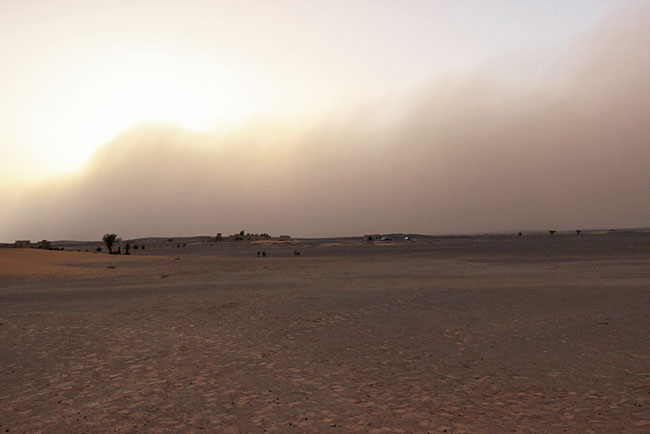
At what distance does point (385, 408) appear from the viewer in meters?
7.78

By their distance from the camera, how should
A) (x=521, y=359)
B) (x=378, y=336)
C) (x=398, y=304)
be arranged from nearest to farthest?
(x=521, y=359), (x=378, y=336), (x=398, y=304)

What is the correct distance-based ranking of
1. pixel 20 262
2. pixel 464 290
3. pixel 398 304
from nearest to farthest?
pixel 398 304 → pixel 464 290 → pixel 20 262

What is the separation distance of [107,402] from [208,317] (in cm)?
810

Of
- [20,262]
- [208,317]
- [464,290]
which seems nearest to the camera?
[208,317]

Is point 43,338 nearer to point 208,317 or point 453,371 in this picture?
point 208,317

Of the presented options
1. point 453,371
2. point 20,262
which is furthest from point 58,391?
point 20,262

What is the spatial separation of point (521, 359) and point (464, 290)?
1181 centimetres

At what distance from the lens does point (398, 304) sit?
18516 mm

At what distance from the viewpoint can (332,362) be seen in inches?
419

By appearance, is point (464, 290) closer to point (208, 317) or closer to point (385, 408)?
point (208, 317)

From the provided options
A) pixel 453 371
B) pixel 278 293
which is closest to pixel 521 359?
pixel 453 371

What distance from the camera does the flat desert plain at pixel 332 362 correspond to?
7.43m

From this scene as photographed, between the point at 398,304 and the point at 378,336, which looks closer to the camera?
the point at 378,336

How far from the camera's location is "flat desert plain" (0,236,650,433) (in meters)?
7.43
